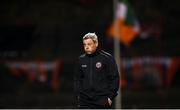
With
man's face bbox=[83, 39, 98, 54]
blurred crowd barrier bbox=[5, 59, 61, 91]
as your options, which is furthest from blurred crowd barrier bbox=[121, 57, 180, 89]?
man's face bbox=[83, 39, 98, 54]

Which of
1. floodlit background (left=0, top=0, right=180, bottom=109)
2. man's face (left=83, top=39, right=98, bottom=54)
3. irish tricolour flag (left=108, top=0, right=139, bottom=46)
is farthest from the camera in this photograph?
floodlit background (left=0, top=0, right=180, bottom=109)

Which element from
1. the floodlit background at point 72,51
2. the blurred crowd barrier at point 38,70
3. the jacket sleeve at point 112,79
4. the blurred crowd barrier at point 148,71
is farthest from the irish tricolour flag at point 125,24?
the jacket sleeve at point 112,79

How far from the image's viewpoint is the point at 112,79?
5.76m

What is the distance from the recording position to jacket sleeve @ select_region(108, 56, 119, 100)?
573 cm

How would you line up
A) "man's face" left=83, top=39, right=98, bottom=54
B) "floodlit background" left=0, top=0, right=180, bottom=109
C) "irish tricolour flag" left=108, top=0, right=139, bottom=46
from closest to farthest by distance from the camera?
"man's face" left=83, top=39, right=98, bottom=54 → "irish tricolour flag" left=108, top=0, right=139, bottom=46 → "floodlit background" left=0, top=0, right=180, bottom=109

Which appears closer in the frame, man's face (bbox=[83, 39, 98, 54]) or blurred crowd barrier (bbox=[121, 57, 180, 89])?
man's face (bbox=[83, 39, 98, 54])

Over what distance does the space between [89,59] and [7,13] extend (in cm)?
888

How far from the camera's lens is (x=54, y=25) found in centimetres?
1427

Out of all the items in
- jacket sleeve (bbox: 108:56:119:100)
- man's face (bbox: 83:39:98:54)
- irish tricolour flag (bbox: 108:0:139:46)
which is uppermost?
irish tricolour flag (bbox: 108:0:139:46)

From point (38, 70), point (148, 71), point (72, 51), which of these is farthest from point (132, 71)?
point (38, 70)

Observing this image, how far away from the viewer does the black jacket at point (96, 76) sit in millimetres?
5703

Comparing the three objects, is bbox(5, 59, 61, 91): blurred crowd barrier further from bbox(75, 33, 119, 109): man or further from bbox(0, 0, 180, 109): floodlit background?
bbox(75, 33, 119, 109): man

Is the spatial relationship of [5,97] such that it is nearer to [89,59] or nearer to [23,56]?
[23,56]

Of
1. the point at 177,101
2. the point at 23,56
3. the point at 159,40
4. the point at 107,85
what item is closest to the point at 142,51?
the point at 159,40
